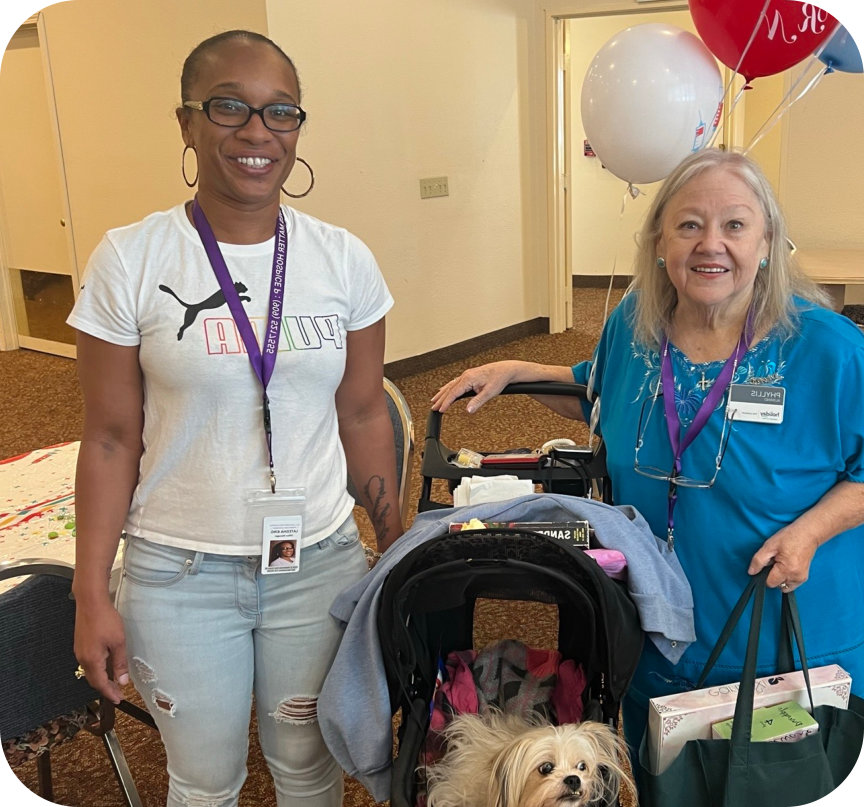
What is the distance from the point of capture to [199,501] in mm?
1331

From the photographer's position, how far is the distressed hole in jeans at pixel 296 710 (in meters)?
1.43

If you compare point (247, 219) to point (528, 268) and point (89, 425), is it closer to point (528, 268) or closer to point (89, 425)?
point (89, 425)

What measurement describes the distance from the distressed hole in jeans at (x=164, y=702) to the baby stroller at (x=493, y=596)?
0.34 metres

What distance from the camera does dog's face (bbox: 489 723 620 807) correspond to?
4.17ft

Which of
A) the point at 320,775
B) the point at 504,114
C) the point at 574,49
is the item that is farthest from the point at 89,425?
the point at 574,49

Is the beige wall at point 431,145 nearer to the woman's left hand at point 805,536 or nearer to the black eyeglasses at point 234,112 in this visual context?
the black eyeglasses at point 234,112

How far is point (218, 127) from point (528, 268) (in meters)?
6.07

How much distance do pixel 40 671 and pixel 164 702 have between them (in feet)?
1.42

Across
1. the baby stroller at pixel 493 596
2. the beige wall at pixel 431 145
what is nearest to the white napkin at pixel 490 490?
the baby stroller at pixel 493 596

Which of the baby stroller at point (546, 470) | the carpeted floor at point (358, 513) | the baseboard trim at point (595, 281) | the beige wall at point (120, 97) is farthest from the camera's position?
the baseboard trim at point (595, 281)

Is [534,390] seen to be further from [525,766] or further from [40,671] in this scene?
[40,671]

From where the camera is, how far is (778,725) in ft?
4.79

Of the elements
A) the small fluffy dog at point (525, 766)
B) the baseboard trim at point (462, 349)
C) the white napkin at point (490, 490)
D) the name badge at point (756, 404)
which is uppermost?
the name badge at point (756, 404)

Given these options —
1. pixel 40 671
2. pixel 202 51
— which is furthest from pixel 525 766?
pixel 202 51
